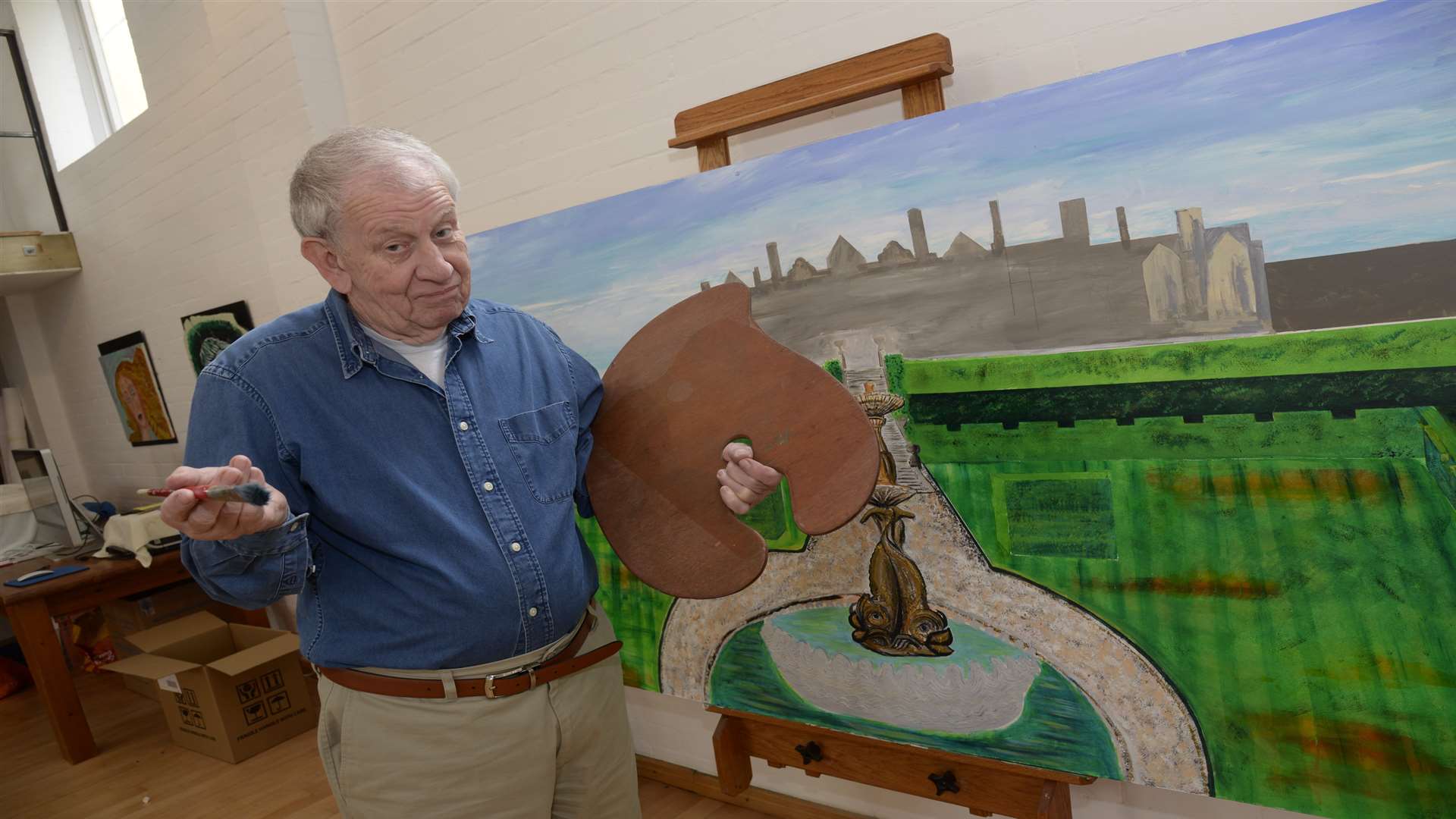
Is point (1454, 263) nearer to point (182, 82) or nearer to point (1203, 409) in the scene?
point (1203, 409)

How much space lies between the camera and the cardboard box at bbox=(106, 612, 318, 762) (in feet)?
11.2

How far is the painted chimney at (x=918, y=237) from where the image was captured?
1690mm

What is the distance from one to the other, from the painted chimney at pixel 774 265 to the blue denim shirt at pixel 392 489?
0.68m

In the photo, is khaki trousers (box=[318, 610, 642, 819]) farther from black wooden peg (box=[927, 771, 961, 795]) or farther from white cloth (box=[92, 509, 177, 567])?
white cloth (box=[92, 509, 177, 567])

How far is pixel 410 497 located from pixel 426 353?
23 cm

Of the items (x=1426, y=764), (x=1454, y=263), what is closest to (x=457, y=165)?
(x=1454, y=263)

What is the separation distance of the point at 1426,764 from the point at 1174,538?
46cm

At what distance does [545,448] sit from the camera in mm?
1463

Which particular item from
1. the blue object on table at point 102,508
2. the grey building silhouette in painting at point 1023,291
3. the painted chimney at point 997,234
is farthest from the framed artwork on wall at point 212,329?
the painted chimney at point 997,234

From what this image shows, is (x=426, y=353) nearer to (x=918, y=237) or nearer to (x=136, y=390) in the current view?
(x=918, y=237)

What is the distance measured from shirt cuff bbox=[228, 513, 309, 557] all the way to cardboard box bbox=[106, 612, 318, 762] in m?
2.59

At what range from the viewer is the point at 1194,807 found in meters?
1.72

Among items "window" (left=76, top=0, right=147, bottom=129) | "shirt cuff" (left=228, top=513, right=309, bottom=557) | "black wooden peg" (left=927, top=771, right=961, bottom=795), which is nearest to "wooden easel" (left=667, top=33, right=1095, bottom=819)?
"black wooden peg" (left=927, top=771, right=961, bottom=795)

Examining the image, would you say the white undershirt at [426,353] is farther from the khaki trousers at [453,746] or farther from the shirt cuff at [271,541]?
A: the khaki trousers at [453,746]
